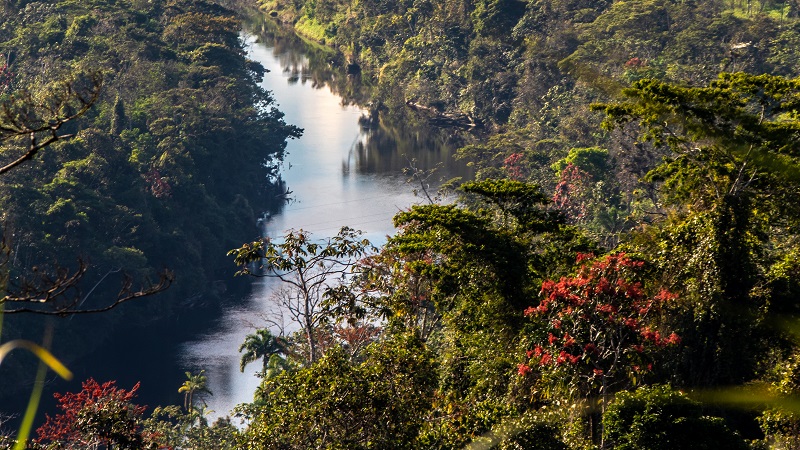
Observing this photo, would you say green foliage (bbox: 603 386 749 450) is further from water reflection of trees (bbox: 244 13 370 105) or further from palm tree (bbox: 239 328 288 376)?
water reflection of trees (bbox: 244 13 370 105)

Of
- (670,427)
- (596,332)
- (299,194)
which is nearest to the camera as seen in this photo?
(670,427)

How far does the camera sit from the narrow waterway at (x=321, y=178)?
54.8m

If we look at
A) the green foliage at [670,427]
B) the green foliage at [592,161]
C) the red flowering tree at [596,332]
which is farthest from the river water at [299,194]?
the green foliage at [670,427]

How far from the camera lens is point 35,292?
10.4 meters

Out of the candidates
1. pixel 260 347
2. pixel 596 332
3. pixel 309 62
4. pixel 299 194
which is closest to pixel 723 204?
pixel 596 332

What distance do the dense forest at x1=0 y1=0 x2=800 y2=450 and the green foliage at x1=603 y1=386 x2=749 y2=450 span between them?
0.13 feet

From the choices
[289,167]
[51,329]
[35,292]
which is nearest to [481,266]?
[35,292]

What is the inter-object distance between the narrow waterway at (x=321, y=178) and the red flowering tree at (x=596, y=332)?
98.8 feet

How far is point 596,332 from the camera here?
20.2 meters

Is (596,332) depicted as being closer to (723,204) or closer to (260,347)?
(723,204)

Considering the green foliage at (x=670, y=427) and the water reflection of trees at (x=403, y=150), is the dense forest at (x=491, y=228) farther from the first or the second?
the water reflection of trees at (x=403, y=150)

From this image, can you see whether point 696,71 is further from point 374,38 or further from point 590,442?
point 590,442

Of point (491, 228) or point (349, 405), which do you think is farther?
point (491, 228)

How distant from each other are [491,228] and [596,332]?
5.96m
